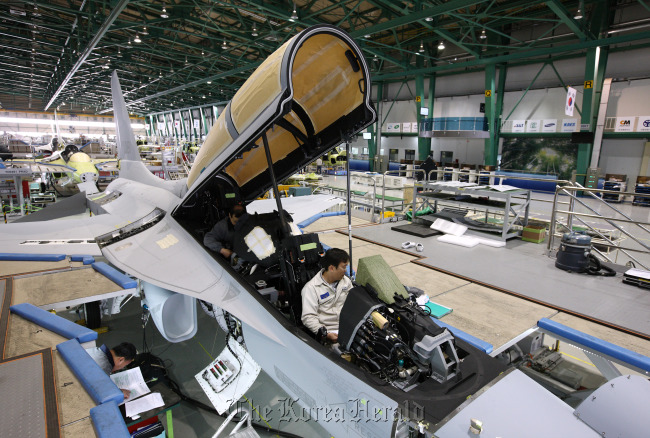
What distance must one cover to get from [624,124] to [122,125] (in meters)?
21.5

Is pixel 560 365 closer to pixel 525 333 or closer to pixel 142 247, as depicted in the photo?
pixel 525 333

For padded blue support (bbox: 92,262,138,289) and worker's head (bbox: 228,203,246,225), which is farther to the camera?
worker's head (bbox: 228,203,246,225)

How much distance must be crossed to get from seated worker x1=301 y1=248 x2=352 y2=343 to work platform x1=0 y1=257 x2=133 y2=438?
1.67 meters

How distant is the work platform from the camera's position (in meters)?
1.76

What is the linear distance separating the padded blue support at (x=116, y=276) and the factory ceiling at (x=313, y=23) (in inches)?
452

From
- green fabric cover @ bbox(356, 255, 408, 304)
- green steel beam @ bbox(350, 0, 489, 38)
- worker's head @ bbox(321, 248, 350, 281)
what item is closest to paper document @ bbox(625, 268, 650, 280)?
green fabric cover @ bbox(356, 255, 408, 304)

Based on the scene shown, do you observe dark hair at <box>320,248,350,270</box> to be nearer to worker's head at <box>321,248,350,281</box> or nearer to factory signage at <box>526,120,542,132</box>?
worker's head at <box>321,248,350,281</box>

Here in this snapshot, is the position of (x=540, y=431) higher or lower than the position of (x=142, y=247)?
lower

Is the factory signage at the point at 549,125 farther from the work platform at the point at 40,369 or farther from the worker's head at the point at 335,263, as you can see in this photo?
the work platform at the point at 40,369

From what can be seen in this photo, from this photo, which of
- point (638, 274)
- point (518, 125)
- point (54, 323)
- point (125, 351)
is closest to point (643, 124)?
point (518, 125)

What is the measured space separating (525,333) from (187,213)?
5.24 m

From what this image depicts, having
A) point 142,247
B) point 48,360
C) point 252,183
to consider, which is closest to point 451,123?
point 252,183

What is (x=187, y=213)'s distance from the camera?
554cm

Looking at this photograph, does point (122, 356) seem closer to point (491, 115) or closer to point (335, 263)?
point (335, 263)
